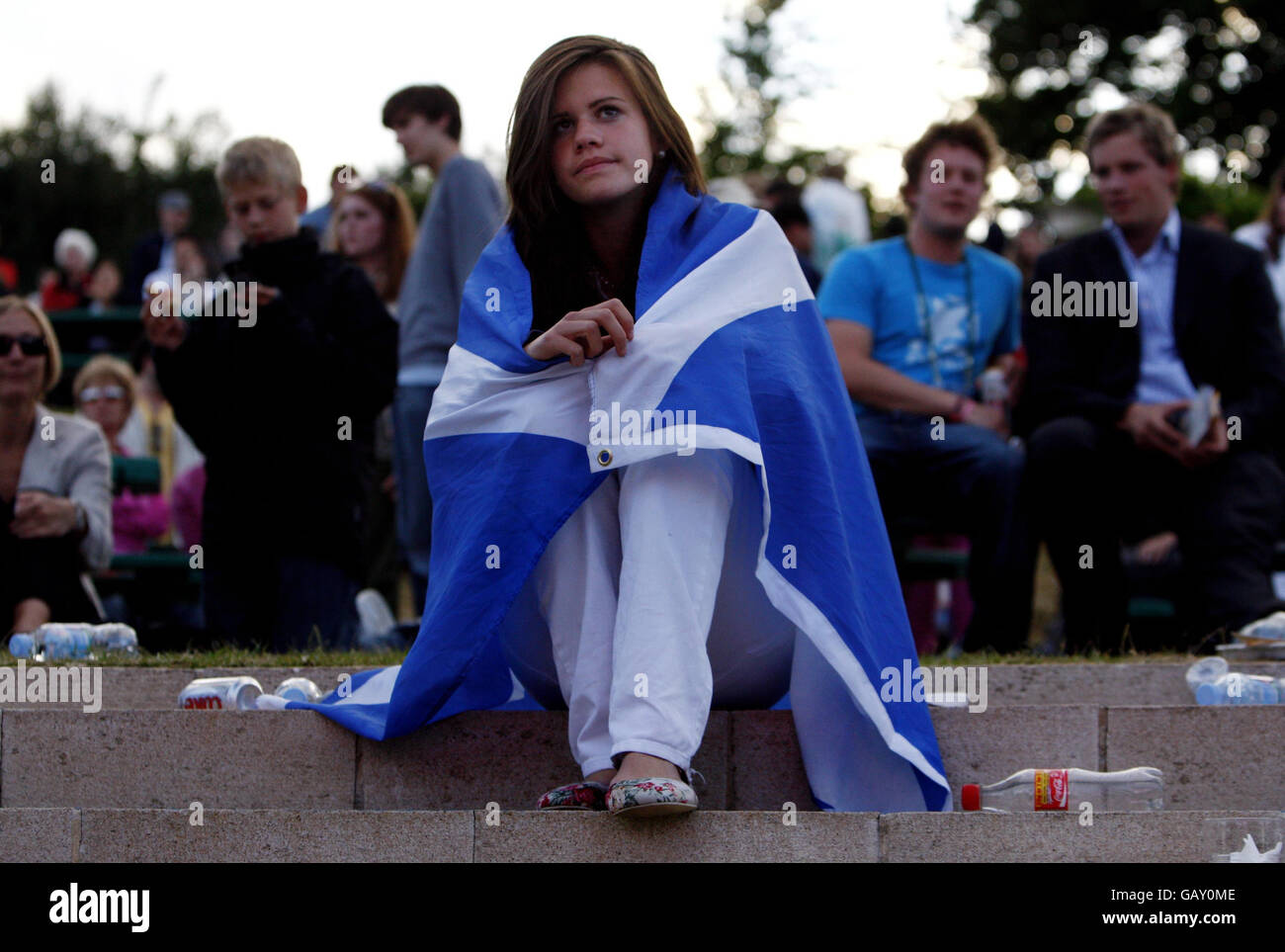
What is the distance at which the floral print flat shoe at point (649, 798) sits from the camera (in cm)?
362

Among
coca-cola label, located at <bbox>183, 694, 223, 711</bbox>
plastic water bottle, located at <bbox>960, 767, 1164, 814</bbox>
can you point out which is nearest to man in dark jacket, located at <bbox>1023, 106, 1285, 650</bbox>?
plastic water bottle, located at <bbox>960, 767, 1164, 814</bbox>

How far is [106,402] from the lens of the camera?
951 centimetres

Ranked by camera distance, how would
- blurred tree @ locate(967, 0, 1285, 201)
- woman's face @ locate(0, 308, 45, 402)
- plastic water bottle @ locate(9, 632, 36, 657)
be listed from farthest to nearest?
1. blurred tree @ locate(967, 0, 1285, 201)
2. woman's face @ locate(0, 308, 45, 402)
3. plastic water bottle @ locate(9, 632, 36, 657)

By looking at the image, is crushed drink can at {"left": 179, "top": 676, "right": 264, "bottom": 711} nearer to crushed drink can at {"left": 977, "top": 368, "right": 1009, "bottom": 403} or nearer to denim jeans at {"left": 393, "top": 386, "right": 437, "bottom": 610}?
denim jeans at {"left": 393, "top": 386, "right": 437, "bottom": 610}

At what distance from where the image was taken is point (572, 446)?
4.23 meters

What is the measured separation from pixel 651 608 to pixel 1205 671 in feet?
6.59

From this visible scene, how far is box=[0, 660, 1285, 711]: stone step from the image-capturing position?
17.7 ft

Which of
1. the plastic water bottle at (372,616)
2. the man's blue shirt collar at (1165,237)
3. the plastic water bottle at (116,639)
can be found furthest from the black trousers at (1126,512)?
the plastic water bottle at (116,639)

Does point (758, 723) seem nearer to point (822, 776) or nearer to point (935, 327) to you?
point (822, 776)

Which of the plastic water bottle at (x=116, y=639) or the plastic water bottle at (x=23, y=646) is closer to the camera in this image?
the plastic water bottle at (x=23, y=646)

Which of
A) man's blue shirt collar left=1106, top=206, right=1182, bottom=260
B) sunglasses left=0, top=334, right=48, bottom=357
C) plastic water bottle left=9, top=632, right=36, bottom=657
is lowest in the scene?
plastic water bottle left=9, top=632, right=36, bottom=657

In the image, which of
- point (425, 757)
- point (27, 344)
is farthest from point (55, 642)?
point (425, 757)

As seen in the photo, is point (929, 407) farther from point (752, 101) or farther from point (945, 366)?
point (752, 101)

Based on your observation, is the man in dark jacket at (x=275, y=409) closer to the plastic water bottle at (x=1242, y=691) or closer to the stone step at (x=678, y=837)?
the stone step at (x=678, y=837)
